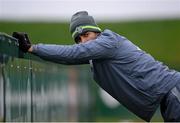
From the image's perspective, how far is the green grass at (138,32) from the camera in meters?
42.0

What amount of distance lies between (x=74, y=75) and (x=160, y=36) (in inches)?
940

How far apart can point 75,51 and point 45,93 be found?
172 inches

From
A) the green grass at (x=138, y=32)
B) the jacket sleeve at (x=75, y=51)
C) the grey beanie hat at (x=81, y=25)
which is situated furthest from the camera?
the green grass at (x=138, y=32)

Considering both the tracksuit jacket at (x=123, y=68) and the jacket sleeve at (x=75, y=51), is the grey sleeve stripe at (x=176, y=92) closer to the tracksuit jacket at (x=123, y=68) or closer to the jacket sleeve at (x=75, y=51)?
the tracksuit jacket at (x=123, y=68)

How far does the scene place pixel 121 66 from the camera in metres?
8.48

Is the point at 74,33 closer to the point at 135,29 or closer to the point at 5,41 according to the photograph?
the point at 5,41

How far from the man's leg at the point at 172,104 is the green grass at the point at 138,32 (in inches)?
1284

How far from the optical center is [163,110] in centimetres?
847

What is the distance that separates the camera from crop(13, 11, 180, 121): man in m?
8.30

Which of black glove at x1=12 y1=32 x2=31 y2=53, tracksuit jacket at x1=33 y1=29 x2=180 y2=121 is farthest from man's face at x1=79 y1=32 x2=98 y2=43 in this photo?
black glove at x1=12 y1=32 x2=31 y2=53

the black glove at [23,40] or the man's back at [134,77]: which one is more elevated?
the black glove at [23,40]

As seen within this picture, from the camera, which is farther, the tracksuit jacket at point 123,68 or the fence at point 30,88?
the tracksuit jacket at point 123,68

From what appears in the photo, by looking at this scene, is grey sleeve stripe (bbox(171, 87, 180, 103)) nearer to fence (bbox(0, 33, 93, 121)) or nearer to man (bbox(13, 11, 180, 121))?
man (bbox(13, 11, 180, 121))

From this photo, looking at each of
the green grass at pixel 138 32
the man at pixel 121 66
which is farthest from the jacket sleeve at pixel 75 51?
the green grass at pixel 138 32
